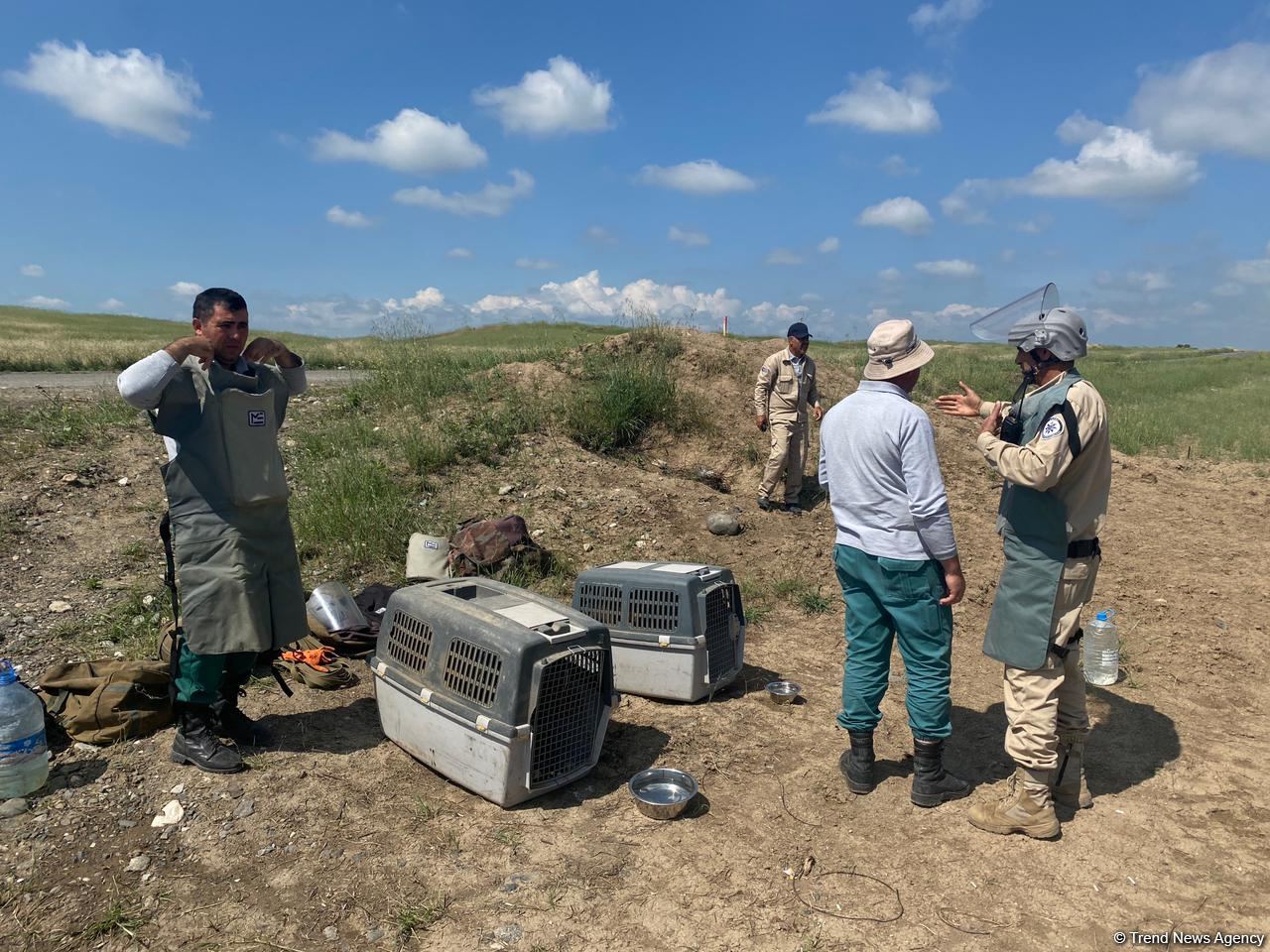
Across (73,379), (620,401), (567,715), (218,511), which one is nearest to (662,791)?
(567,715)

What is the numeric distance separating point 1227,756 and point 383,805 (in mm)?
3818

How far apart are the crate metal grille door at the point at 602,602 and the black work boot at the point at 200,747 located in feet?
5.80

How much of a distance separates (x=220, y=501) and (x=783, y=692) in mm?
2879

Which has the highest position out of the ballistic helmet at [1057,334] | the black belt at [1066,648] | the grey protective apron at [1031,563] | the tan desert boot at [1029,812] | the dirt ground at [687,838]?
the ballistic helmet at [1057,334]

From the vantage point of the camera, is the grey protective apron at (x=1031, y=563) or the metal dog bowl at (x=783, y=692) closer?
the grey protective apron at (x=1031, y=563)

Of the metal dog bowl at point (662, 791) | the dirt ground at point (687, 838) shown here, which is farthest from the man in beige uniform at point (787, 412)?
the metal dog bowl at point (662, 791)

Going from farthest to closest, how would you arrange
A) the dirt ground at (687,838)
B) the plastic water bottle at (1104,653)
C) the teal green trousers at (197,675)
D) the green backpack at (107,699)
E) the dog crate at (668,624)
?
the plastic water bottle at (1104,653)
the dog crate at (668,624)
the green backpack at (107,699)
the teal green trousers at (197,675)
the dirt ground at (687,838)

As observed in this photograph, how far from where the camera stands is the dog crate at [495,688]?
3.07 meters

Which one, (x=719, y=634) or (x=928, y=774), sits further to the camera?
→ (x=719, y=634)

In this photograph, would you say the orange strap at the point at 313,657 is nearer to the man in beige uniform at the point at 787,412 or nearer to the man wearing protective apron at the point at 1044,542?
the man wearing protective apron at the point at 1044,542

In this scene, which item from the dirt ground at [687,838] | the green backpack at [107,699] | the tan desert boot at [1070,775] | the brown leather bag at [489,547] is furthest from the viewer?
the brown leather bag at [489,547]

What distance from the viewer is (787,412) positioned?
7855 millimetres

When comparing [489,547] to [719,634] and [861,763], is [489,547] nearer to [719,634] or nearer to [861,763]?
[719,634]

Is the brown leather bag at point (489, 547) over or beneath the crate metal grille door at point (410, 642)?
beneath
